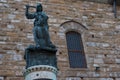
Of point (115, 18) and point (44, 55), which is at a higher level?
point (115, 18)

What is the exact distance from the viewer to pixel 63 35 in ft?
36.1

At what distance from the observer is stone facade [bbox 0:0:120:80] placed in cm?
1002

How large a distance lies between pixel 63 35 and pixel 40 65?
429 cm

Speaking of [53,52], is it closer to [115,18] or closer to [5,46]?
[5,46]

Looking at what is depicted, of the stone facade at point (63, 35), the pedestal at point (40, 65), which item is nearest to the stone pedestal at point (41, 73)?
the pedestal at point (40, 65)

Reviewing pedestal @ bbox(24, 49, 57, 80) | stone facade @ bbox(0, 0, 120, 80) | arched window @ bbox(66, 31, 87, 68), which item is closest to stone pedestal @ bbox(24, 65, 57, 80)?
pedestal @ bbox(24, 49, 57, 80)

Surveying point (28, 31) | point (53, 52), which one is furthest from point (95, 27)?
point (53, 52)

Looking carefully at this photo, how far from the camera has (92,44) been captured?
11148 mm

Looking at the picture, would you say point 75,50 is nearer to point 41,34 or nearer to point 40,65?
point 41,34

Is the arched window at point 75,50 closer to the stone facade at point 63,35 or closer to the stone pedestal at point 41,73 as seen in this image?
the stone facade at point 63,35

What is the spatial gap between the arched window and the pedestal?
3556 mm

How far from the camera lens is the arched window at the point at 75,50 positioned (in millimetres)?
10703

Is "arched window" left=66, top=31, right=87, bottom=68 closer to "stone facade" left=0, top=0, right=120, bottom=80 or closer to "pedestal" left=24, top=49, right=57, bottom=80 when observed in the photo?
"stone facade" left=0, top=0, right=120, bottom=80

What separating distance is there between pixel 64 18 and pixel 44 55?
4555 millimetres
